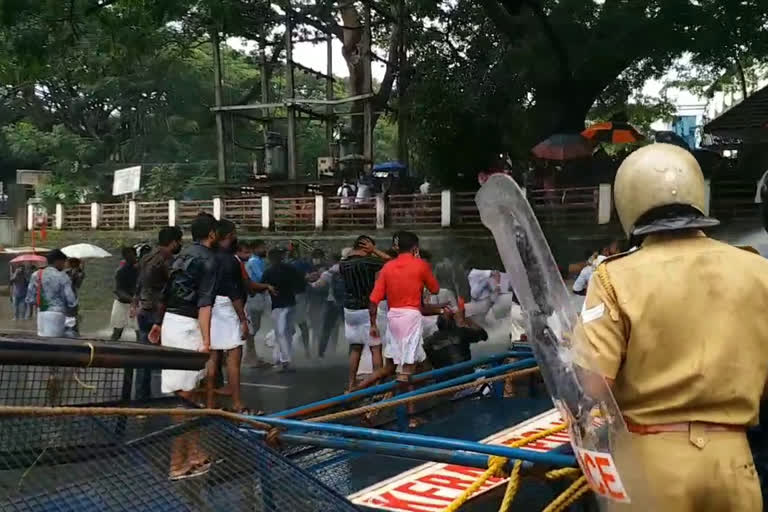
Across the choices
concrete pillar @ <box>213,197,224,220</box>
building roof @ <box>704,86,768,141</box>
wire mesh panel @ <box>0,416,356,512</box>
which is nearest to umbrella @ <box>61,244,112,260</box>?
concrete pillar @ <box>213,197,224,220</box>

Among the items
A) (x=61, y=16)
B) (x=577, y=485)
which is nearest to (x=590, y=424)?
(x=577, y=485)

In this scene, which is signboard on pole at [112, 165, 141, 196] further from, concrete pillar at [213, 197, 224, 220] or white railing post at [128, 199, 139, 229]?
concrete pillar at [213, 197, 224, 220]

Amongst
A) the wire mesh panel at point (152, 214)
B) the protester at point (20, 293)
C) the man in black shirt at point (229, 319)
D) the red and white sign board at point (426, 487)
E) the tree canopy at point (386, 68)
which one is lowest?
the protester at point (20, 293)

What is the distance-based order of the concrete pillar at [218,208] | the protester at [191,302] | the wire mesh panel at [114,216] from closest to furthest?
the protester at [191,302]
the concrete pillar at [218,208]
the wire mesh panel at [114,216]

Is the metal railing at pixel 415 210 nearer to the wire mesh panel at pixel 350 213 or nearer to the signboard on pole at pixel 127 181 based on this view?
the wire mesh panel at pixel 350 213

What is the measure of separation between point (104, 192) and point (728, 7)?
2268 cm

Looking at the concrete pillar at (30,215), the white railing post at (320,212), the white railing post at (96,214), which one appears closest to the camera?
the white railing post at (320,212)

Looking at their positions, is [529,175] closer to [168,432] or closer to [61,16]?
[61,16]

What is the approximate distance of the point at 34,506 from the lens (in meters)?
2.05

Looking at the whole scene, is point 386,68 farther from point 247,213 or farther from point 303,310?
point 303,310

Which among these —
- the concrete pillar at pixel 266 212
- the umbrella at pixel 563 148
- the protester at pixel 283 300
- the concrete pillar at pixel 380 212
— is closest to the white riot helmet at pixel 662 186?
the protester at pixel 283 300

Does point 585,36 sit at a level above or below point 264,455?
above

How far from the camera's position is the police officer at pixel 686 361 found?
6.30 ft

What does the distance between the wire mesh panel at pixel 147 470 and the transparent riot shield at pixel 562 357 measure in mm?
772
